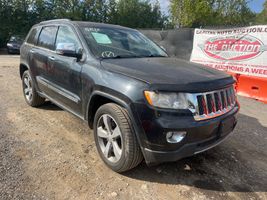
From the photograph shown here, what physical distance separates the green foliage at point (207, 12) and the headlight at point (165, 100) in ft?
57.3

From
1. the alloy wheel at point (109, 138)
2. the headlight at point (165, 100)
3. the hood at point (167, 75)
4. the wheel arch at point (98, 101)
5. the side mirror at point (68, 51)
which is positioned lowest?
the alloy wheel at point (109, 138)

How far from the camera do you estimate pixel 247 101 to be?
6.35m

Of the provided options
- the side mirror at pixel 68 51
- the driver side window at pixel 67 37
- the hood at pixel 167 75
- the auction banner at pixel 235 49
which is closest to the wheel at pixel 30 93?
the driver side window at pixel 67 37

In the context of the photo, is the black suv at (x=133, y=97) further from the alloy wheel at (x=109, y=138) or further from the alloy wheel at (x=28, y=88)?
the alloy wheel at (x=28, y=88)

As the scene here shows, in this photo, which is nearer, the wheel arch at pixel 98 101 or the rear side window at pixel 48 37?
the wheel arch at pixel 98 101

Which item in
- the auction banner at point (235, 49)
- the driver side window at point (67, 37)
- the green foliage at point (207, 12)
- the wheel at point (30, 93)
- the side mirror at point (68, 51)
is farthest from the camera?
the green foliage at point (207, 12)

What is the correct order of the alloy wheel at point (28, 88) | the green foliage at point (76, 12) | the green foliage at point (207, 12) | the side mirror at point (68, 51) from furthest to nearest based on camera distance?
the green foliage at point (76, 12), the green foliage at point (207, 12), the alloy wheel at point (28, 88), the side mirror at point (68, 51)

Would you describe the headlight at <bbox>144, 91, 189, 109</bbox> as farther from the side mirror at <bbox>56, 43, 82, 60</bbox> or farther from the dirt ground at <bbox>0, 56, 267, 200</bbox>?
the side mirror at <bbox>56, 43, 82, 60</bbox>

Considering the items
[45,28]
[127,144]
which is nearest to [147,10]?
[45,28]

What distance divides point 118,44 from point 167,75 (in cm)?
127

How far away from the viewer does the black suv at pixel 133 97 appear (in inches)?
87.3

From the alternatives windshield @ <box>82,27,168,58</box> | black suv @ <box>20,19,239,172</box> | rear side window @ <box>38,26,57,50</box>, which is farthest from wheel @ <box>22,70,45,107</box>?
windshield @ <box>82,27,168,58</box>

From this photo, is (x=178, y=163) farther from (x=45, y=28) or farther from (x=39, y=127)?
(x=45, y=28)

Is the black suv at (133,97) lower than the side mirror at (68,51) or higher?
lower
